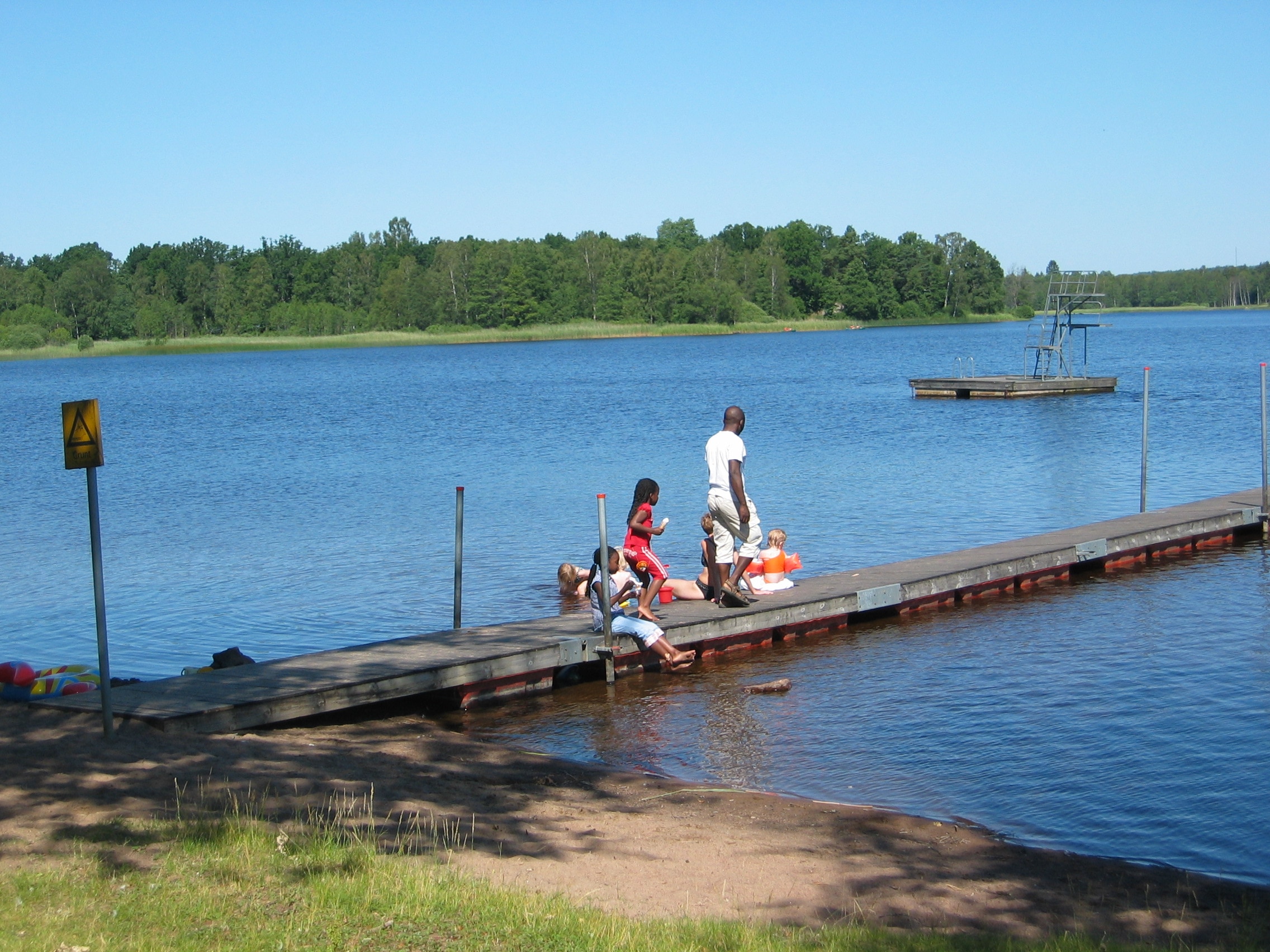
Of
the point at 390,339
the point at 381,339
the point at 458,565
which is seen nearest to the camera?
the point at 458,565

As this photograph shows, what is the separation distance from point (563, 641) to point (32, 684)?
15.1ft

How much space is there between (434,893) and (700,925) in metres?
1.28

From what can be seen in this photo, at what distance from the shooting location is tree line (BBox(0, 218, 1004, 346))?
149500mm

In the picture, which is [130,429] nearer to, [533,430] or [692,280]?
[533,430]

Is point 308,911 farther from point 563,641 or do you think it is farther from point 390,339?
point 390,339

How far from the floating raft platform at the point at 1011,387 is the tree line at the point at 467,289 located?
96.0 meters

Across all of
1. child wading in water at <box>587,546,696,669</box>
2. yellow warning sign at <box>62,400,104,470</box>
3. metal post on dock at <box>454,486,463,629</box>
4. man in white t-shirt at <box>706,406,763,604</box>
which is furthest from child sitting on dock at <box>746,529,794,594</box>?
yellow warning sign at <box>62,400,104,470</box>

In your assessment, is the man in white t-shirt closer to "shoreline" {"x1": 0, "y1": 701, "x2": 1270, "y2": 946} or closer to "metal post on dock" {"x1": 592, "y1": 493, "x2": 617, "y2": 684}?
"metal post on dock" {"x1": 592, "y1": 493, "x2": 617, "y2": 684}

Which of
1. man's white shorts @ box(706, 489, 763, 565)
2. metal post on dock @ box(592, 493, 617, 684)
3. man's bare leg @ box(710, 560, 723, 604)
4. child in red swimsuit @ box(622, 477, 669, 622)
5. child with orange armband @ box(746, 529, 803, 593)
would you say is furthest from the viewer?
child with orange armband @ box(746, 529, 803, 593)

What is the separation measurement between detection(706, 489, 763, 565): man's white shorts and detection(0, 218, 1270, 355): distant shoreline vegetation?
135 meters

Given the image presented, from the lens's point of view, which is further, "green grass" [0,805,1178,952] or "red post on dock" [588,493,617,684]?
"red post on dock" [588,493,617,684]

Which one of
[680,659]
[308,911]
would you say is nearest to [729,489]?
[680,659]

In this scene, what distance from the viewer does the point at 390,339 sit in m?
151

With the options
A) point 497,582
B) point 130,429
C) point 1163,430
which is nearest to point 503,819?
point 497,582
